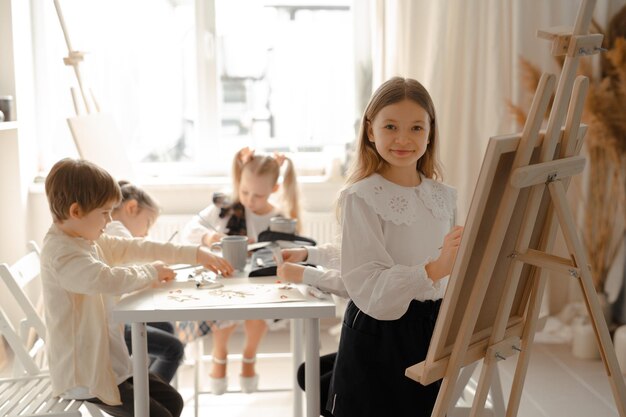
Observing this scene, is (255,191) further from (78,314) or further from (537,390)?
(537,390)

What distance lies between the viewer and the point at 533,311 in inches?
69.0

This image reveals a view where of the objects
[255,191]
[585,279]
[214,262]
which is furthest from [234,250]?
[585,279]

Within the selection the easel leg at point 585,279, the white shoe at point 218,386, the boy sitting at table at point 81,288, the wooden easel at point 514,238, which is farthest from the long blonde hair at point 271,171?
the easel leg at point 585,279

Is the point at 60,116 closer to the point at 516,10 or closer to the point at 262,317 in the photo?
the point at 516,10

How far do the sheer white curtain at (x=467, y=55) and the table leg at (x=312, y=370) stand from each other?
6.43 feet

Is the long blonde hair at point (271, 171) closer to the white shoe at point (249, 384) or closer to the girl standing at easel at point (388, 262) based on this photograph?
the white shoe at point (249, 384)

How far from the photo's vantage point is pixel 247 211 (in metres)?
3.26

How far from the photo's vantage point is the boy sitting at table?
206 cm

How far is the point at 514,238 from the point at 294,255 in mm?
954

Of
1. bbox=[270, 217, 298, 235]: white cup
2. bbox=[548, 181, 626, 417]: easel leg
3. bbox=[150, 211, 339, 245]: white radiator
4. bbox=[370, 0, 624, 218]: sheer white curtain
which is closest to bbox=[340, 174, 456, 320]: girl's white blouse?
bbox=[548, 181, 626, 417]: easel leg

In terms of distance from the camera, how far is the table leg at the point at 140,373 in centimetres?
197

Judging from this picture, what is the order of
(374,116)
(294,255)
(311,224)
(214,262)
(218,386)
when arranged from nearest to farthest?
(374,116) < (214,262) < (294,255) < (218,386) < (311,224)

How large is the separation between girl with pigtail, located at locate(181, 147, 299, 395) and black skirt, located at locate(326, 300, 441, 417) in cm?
128

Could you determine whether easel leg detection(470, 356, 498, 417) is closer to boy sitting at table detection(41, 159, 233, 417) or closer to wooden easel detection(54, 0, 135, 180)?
boy sitting at table detection(41, 159, 233, 417)
